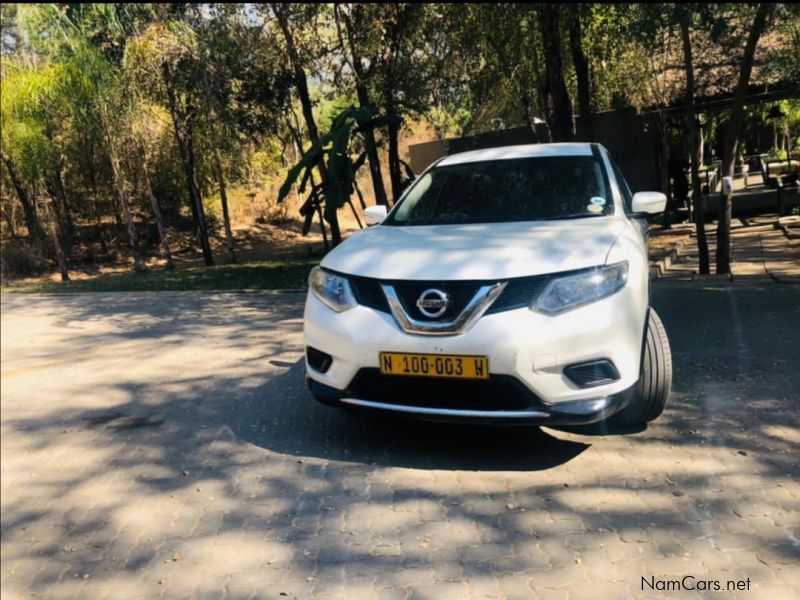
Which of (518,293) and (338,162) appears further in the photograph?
(338,162)

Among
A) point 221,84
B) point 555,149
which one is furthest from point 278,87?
point 555,149

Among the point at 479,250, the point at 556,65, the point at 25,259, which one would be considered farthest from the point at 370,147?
the point at 25,259

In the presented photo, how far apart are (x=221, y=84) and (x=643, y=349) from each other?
13.5 metres

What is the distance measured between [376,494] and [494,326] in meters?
1.08

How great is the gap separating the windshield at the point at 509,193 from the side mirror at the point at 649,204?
202 millimetres

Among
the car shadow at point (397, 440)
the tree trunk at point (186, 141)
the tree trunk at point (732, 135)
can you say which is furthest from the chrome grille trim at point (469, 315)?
the tree trunk at point (186, 141)

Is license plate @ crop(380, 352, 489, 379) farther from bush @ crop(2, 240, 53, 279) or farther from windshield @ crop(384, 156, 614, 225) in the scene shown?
bush @ crop(2, 240, 53, 279)

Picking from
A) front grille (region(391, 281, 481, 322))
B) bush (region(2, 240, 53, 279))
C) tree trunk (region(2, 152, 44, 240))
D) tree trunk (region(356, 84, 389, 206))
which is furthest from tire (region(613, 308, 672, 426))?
tree trunk (region(2, 152, 44, 240))

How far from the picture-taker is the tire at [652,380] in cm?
381

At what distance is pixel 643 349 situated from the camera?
3.67 meters

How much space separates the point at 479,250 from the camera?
3.61 metres

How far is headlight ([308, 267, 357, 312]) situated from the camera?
3662 millimetres

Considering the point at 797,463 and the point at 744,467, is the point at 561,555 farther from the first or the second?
the point at 797,463

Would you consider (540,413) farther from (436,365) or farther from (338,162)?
(338,162)
